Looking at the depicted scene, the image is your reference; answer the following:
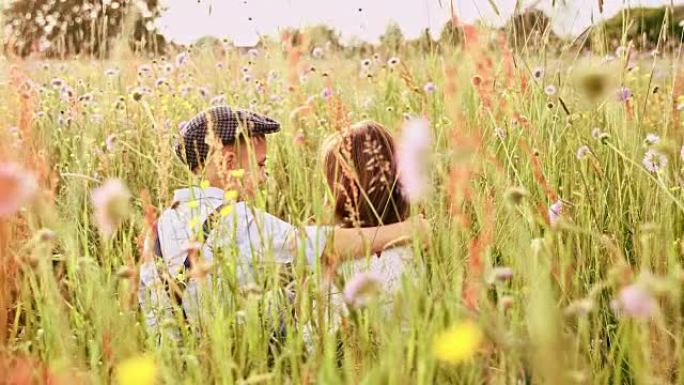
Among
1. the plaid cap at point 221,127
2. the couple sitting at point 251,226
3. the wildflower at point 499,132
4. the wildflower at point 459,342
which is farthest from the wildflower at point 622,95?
the wildflower at point 459,342

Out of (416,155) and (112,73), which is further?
(112,73)

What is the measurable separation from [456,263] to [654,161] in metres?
0.86

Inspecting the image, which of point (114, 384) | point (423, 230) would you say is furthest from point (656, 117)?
point (114, 384)

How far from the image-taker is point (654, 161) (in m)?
2.03

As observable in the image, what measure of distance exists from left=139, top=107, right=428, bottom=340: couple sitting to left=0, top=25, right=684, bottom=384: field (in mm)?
49

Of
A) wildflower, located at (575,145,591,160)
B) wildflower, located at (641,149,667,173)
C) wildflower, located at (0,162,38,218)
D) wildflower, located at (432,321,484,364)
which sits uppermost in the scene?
wildflower, located at (0,162,38,218)

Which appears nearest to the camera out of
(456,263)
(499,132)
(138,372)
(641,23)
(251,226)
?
(138,372)

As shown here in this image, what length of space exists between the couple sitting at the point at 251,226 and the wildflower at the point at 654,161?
564 millimetres

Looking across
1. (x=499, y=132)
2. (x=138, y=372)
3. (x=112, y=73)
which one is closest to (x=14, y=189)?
(x=138, y=372)

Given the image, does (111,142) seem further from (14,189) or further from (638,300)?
(638,300)

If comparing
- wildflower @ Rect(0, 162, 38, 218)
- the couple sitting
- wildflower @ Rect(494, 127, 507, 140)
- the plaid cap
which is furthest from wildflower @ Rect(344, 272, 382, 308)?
the plaid cap

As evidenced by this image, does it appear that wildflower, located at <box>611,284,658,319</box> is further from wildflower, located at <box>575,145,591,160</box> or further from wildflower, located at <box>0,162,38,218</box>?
wildflower, located at <box>575,145,591,160</box>

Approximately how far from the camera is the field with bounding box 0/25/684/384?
105cm

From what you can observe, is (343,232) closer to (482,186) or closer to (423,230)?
(482,186)
